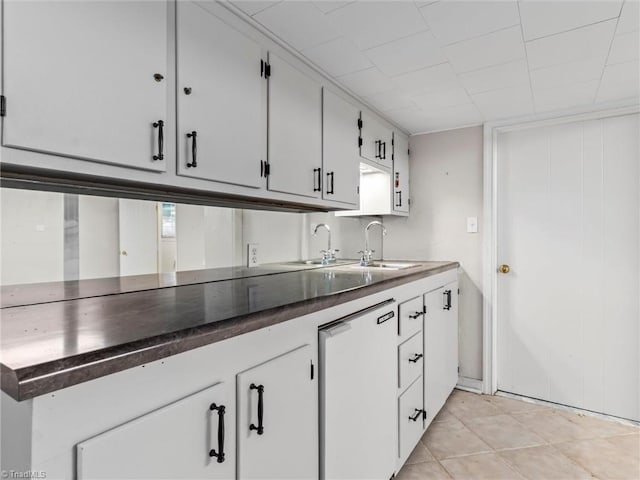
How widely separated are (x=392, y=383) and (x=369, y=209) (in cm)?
153

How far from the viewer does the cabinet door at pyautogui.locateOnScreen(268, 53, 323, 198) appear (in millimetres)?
1677

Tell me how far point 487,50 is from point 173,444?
197cm

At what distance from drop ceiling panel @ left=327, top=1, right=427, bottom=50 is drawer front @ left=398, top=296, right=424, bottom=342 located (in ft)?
4.01

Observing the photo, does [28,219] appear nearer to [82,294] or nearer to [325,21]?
[82,294]

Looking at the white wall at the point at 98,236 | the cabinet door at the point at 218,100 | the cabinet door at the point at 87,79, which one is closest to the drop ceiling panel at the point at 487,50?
the cabinet door at the point at 218,100

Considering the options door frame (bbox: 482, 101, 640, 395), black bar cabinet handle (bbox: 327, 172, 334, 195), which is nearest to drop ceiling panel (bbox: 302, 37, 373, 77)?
black bar cabinet handle (bbox: 327, 172, 334, 195)

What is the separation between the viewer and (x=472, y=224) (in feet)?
9.40

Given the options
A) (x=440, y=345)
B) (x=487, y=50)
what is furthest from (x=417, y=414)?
(x=487, y=50)

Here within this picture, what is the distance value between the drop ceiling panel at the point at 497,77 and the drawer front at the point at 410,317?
4.10ft

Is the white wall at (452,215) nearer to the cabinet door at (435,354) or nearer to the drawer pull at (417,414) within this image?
the cabinet door at (435,354)

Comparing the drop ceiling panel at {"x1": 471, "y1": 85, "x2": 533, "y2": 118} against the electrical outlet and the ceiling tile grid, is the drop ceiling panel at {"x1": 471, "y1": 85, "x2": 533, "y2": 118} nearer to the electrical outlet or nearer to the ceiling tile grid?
the ceiling tile grid

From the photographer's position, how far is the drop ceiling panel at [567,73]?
1.88 m

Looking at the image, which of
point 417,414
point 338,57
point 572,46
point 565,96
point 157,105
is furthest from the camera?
point 565,96

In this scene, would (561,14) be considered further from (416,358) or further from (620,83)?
(416,358)
